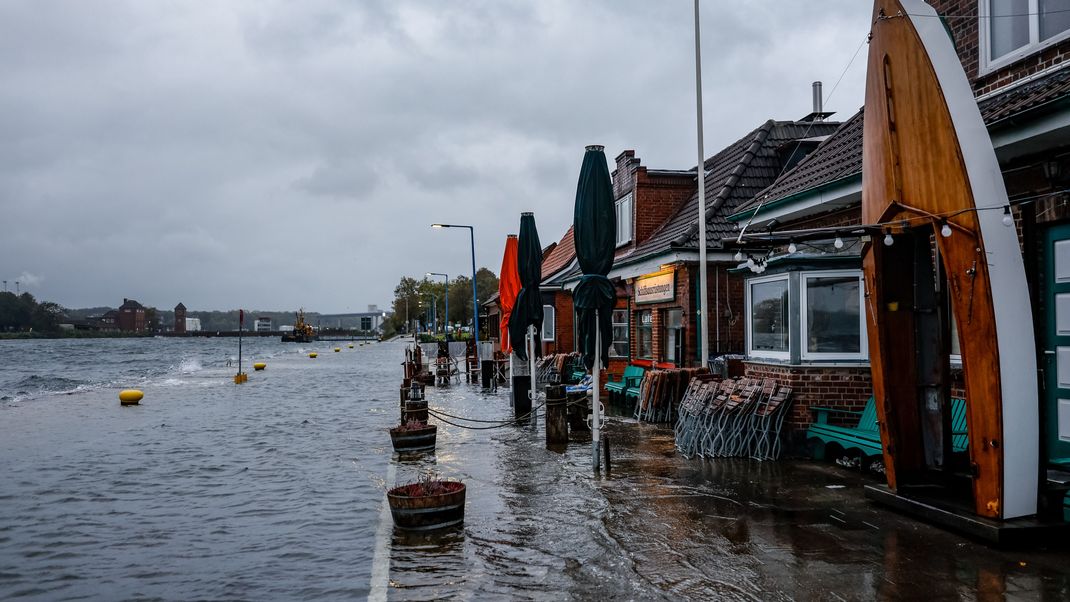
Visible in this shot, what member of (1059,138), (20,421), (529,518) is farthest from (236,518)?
(20,421)

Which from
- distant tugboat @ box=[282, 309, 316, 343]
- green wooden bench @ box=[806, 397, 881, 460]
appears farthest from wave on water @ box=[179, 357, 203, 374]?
distant tugboat @ box=[282, 309, 316, 343]

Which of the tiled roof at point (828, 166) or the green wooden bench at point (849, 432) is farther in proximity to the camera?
the tiled roof at point (828, 166)

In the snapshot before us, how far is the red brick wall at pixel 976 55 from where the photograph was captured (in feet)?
24.9

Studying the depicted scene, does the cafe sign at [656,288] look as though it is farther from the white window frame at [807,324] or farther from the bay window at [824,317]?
the white window frame at [807,324]

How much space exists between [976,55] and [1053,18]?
1.15 meters

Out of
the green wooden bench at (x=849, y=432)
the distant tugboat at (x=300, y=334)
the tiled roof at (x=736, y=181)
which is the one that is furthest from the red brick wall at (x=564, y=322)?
A: the distant tugboat at (x=300, y=334)

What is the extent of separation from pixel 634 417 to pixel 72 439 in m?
13.7

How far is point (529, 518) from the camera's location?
7.50 meters

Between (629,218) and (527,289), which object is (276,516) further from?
(629,218)

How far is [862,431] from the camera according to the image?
30.3 ft

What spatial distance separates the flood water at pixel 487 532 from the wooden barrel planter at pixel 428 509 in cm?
14

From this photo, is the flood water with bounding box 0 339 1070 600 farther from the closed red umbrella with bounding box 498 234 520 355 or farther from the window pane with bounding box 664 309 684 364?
the closed red umbrella with bounding box 498 234 520 355

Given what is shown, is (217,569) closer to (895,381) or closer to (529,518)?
(529,518)

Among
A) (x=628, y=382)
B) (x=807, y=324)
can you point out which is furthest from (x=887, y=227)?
(x=628, y=382)
